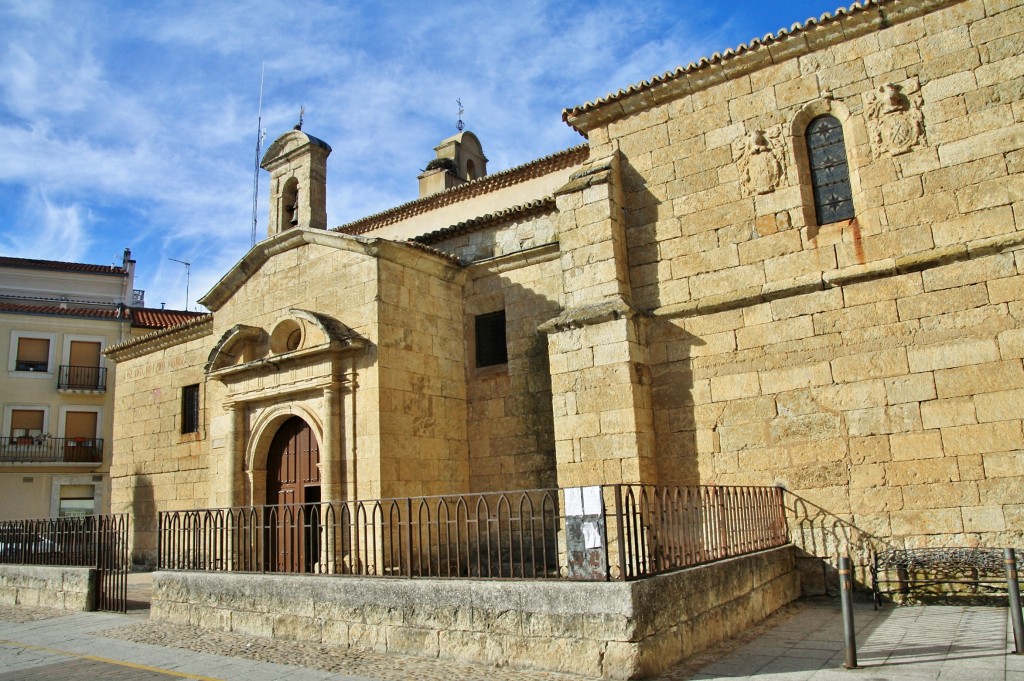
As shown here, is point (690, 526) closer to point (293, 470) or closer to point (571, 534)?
point (571, 534)

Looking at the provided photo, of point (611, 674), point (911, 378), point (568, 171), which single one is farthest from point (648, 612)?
point (568, 171)

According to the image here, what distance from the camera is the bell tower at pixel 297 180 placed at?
39.6 feet

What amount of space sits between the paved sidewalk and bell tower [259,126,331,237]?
6508 millimetres

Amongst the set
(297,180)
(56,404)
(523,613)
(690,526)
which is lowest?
(523,613)

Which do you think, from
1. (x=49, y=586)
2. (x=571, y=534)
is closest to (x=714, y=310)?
(x=571, y=534)

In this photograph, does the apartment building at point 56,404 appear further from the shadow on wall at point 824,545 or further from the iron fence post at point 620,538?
the iron fence post at point 620,538

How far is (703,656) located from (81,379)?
23.8 meters

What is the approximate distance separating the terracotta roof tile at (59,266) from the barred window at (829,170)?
25744 millimetres

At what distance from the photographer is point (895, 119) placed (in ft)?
28.1

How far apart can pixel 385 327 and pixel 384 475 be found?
195cm

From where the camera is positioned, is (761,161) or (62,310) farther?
(62,310)

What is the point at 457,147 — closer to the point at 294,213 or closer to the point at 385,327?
the point at 294,213

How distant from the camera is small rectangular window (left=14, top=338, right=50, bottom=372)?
77.2 feet

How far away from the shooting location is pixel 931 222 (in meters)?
8.22
